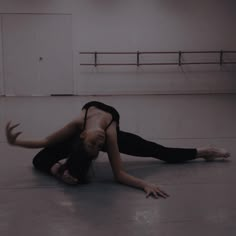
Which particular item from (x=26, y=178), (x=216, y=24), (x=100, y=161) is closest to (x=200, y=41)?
(x=216, y=24)

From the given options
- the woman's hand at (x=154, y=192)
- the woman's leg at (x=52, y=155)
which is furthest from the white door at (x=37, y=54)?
the woman's hand at (x=154, y=192)

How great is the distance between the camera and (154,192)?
235 centimetres

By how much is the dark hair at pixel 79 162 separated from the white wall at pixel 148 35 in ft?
25.4

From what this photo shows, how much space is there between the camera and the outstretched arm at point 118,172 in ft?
7.78

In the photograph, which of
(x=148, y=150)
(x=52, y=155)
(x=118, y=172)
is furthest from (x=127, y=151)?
(x=52, y=155)

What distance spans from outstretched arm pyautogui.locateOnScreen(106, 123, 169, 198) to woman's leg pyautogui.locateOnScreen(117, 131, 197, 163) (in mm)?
389

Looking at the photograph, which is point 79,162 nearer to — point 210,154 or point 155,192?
point 155,192

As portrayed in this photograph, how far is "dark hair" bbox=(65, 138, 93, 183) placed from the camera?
7.57ft

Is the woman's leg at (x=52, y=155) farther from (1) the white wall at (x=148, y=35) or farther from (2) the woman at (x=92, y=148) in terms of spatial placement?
(1) the white wall at (x=148, y=35)

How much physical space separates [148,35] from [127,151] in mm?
7704

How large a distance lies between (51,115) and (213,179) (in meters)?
3.87

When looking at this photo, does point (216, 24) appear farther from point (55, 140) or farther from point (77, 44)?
point (55, 140)

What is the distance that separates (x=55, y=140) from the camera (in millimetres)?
2684

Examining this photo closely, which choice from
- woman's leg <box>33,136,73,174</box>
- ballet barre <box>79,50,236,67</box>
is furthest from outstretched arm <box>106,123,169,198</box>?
ballet barre <box>79,50,236,67</box>
